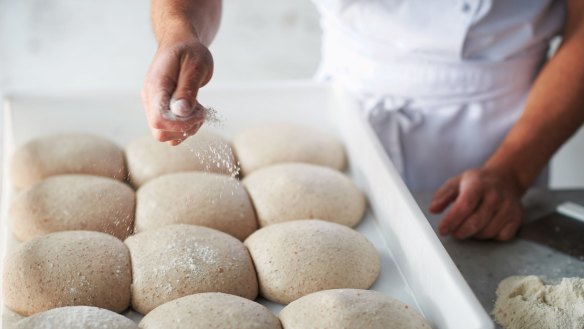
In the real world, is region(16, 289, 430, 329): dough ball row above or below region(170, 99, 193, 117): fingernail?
below

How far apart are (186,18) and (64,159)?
43cm

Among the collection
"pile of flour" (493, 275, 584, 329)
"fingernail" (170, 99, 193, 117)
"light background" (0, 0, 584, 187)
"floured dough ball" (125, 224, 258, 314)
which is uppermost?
"fingernail" (170, 99, 193, 117)

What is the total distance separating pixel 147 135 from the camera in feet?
4.92

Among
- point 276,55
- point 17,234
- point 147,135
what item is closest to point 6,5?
point 276,55

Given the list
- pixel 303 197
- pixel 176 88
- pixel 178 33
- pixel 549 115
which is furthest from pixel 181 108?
pixel 549 115

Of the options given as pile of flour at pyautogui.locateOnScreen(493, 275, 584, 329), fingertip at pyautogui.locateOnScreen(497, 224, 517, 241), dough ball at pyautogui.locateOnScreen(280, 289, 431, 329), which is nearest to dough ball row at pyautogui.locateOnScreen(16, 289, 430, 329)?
dough ball at pyautogui.locateOnScreen(280, 289, 431, 329)

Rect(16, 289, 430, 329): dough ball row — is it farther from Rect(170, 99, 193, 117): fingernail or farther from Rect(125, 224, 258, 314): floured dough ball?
Rect(170, 99, 193, 117): fingernail

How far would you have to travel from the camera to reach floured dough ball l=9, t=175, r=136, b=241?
3.86 ft

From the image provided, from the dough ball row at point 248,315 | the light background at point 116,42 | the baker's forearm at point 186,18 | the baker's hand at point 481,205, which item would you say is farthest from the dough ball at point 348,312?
the light background at point 116,42

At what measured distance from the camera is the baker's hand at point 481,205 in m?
1.29

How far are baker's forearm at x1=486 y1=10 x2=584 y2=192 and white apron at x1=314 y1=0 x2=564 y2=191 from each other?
90 mm

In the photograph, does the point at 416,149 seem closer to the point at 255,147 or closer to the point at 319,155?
the point at 319,155

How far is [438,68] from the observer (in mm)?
1525

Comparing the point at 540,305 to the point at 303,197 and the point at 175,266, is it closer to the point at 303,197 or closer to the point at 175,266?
the point at 303,197
